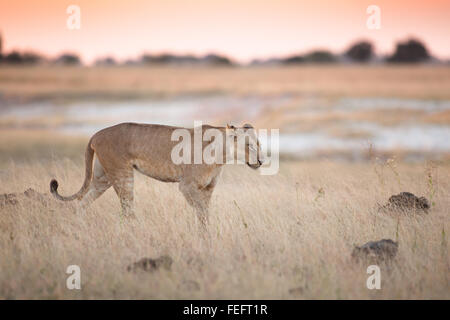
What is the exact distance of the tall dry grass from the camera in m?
5.98

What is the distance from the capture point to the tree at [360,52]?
77.2m

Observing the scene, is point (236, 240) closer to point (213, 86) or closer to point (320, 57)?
point (213, 86)

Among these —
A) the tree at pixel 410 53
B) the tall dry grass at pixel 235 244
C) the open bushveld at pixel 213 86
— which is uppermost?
the tree at pixel 410 53

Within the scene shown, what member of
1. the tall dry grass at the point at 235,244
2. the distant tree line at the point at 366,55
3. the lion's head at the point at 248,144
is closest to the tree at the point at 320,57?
the distant tree line at the point at 366,55

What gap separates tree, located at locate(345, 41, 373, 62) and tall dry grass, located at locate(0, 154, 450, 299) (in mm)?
70336

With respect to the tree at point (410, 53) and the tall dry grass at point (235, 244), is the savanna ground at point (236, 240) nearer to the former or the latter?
the tall dry grass at point (235, 244)

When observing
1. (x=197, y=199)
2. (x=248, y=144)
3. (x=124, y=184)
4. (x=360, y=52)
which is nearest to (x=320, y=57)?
(x=360, y=52)

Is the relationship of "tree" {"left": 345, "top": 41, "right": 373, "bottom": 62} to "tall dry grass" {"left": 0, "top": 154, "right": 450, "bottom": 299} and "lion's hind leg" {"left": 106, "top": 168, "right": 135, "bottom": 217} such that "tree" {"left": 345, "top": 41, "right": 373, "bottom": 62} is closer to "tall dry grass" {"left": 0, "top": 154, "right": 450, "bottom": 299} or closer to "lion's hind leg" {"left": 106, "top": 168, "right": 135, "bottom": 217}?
"tall dry grass" {"left": 0, "top": 154, "right": 450, "bottom": 299}

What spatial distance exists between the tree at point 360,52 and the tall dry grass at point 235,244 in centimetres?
7034

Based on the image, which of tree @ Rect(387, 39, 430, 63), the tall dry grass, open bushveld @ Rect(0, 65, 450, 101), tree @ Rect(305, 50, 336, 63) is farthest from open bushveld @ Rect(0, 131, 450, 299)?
tree @ Rect(305, 50, 336, 63)

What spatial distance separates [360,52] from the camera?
3041 inches
